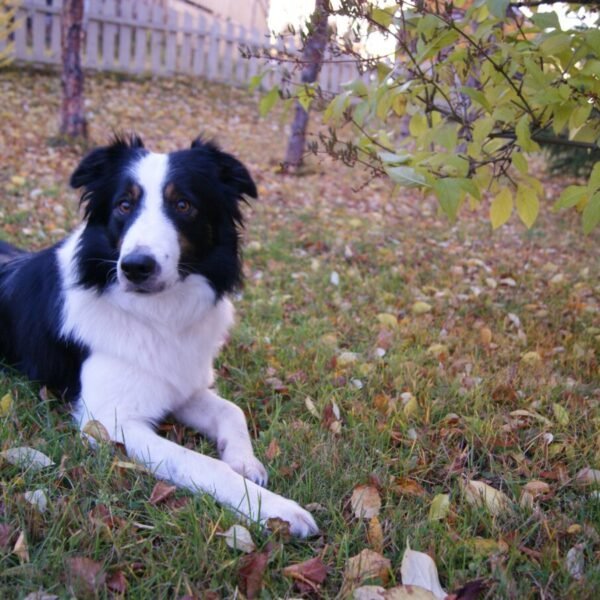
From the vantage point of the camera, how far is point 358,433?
2643 mm

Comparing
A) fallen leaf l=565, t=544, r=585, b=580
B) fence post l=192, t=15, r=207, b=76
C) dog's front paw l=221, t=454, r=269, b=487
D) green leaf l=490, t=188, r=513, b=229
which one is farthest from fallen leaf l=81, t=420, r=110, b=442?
fence post l=192, t=15, r=207, b=76

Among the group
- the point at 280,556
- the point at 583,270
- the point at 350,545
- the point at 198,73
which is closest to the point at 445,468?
the point at 350,545

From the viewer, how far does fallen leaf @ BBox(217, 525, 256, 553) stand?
186 cm

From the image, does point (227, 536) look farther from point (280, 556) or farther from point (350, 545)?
point (350, 545)

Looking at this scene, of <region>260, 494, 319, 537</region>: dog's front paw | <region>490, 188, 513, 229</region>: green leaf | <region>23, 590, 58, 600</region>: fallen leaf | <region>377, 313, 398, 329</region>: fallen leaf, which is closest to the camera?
<region>23, 590, 58, 600</region>: fallen leaf

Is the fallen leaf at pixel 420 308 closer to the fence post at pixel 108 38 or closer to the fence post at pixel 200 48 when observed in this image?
the fence post at pixel 108 38

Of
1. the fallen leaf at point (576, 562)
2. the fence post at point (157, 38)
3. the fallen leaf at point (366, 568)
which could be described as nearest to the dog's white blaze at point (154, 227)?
the fallen leaf at point (366, 568)

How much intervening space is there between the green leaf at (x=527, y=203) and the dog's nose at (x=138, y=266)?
1722 millimetres

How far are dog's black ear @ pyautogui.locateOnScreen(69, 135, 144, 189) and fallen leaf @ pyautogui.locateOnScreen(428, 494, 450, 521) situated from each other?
210 centimetres

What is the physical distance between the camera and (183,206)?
2.79 m

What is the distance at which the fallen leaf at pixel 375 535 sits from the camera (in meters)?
1.95

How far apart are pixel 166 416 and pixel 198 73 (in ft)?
41.1

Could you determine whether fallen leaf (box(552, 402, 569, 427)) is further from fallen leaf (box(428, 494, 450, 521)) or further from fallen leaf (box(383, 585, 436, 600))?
fallen leaf (box(383, 585, 436, 600))

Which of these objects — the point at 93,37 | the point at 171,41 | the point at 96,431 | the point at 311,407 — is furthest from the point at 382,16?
the point at 171,41
